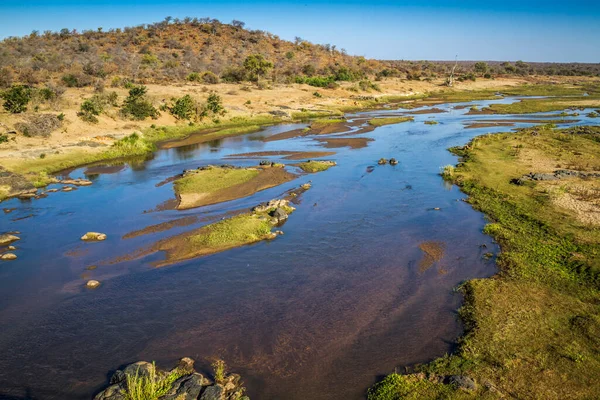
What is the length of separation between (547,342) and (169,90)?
5275 cm

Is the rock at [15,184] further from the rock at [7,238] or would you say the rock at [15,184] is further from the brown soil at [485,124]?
the brown soil at [485,124]

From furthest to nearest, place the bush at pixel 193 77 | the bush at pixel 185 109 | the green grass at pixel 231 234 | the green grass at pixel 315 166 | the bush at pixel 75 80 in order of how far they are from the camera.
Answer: the bush at pixel 193 77 → the bush at pixel 75 80 → the bush at pixel 185 109 → the green grass at pixel 315 166 → the green grass at pixel 231 234

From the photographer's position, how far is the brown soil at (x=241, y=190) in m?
21.8

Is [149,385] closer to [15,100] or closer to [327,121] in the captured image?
[15,100]

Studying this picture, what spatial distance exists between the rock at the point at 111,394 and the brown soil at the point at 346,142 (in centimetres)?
2875

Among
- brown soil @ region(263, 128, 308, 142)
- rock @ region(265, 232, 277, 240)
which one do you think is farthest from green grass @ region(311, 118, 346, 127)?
rock @ region(265, 232, 277, 240)

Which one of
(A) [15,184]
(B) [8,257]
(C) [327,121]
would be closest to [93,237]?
(B) [8,257]

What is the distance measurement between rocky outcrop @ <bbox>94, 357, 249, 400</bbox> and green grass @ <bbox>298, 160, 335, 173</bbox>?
1928cm

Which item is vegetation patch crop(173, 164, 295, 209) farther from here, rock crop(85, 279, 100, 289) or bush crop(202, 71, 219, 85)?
bush crop(202, 71, 219, 85)

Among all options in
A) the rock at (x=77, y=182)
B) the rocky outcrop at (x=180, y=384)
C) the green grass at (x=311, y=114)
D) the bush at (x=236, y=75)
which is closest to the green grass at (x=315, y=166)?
the rock at (x=77, y=182)

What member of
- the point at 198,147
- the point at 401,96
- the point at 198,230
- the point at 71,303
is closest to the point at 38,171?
the point at 198,147

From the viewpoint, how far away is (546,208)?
1861cm

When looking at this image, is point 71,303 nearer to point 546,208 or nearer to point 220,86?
point 546,208

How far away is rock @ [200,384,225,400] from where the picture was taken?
29.1 feet
